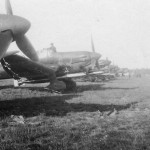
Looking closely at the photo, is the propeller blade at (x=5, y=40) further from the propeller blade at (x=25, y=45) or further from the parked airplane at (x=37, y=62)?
the propeller blade at (x=25, y=45)

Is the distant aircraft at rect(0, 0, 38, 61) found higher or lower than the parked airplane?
higher

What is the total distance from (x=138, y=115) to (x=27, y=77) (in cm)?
829

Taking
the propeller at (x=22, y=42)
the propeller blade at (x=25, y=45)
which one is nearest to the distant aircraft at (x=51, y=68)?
the propeller blade at (x=25, y=45)

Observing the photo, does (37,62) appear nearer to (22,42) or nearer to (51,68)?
(51,68)

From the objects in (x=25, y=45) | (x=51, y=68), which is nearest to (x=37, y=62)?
(x=51, y=68)

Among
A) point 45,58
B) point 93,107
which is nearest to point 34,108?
point 93,107

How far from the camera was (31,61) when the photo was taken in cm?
1284

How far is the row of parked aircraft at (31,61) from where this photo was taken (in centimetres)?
658

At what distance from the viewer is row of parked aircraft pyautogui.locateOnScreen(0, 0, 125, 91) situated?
Answer: 658 centimetres

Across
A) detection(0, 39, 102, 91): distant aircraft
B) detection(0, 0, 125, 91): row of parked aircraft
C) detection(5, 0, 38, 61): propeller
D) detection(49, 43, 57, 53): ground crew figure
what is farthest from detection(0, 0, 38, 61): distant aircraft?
detection(49, 43, 57, 53): ground crew figure

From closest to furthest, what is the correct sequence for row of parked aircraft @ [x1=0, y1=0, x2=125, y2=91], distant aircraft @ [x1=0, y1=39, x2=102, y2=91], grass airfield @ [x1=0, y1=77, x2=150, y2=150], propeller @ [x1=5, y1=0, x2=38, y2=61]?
grass airfield @ [x1=0, y1=77, x2=150, y2=150]
row of parked aircraft @ [x1=0, y1=0, x2=125, y2=91]
propeller @ [x1=5, y1=0, x2=38, y2=61]
distant aircraft @ [x1=0, y1=39, x2=102, y2=91]

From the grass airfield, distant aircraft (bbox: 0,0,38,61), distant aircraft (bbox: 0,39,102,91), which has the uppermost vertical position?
distant aircraft (bbox: 0,0,38,61)

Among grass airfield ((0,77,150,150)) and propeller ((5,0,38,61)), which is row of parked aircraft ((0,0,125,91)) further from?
grass airfield ((0,77,150,150))

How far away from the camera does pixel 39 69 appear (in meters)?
13.7
